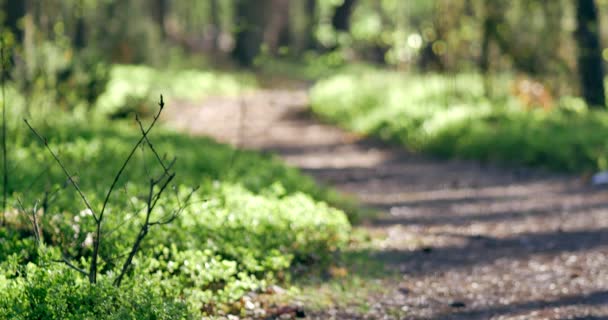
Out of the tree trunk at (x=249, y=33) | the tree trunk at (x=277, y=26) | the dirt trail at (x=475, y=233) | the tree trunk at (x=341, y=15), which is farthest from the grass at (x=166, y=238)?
the tree trunk at (x=277, y=26)

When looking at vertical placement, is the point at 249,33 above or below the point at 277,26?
below

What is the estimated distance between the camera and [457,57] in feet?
56.1

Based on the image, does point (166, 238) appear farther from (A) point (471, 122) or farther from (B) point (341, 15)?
(B) point (341, 15)

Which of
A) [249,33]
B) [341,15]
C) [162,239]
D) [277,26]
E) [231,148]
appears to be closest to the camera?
[162,239]

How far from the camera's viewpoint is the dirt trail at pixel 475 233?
5684 millimetres

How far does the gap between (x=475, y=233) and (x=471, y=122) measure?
6.36m

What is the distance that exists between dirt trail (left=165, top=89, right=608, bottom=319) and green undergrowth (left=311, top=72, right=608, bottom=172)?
18.9 inches

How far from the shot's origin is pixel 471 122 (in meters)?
14.1

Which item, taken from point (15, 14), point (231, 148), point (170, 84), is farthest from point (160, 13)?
point (231, 148)

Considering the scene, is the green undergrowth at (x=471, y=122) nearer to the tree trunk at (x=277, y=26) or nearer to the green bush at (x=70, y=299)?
the green bush at (x=70, y=299)

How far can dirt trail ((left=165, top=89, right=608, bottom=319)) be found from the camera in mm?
5684

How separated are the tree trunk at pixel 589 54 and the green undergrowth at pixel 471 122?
432 millimetres

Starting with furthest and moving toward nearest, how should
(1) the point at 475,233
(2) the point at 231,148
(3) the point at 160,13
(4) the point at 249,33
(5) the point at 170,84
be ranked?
(3) the point at 160,13 → (4) the point at 249,33 → (5) the point at 170,84 → (2) the point at 231,148 → (1) the point at 475,233

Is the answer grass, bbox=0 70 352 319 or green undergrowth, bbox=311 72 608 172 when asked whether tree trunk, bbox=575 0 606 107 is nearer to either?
green undergrowth, bbox=311 72 608 172
